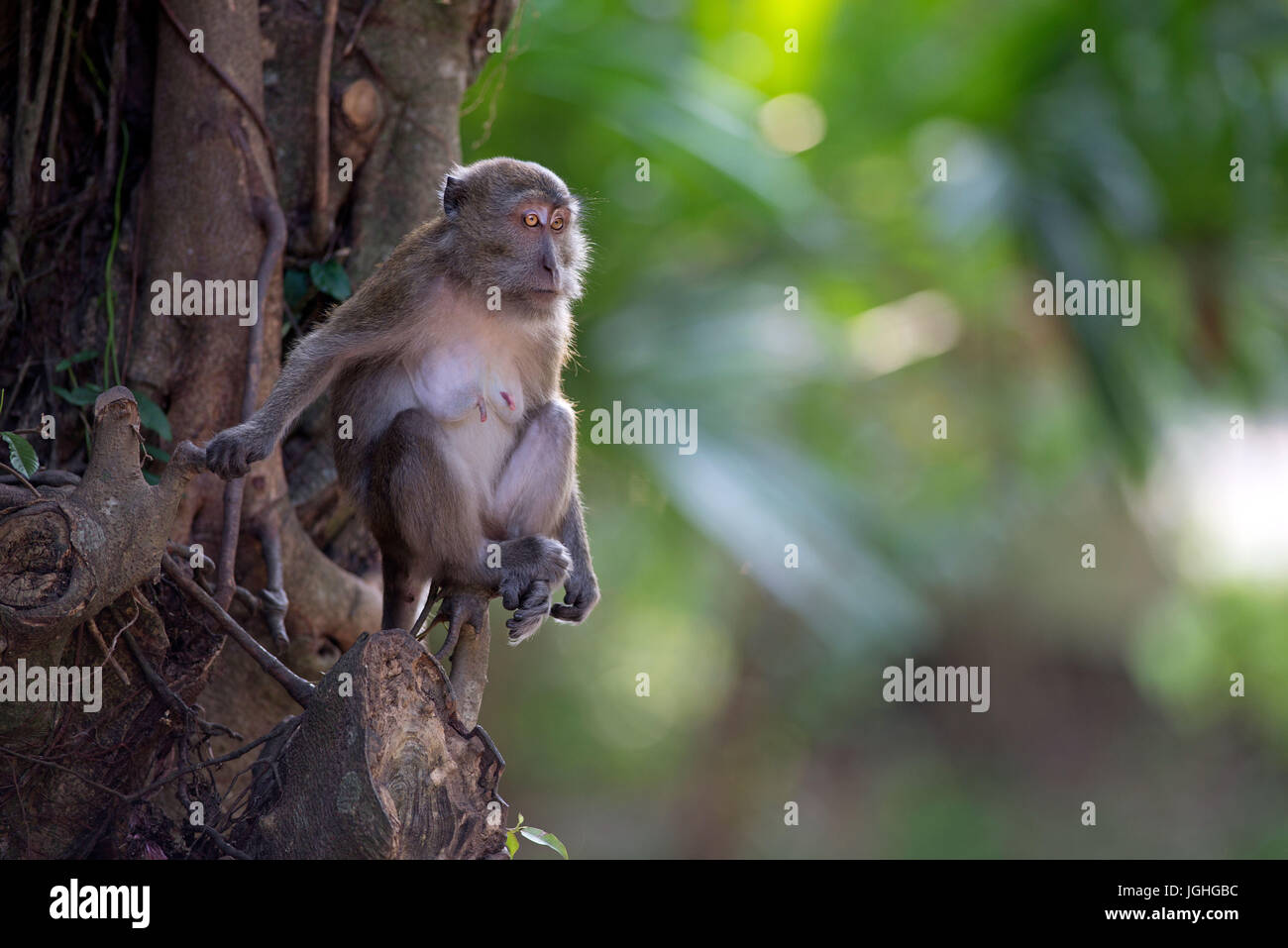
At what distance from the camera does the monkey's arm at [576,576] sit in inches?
149

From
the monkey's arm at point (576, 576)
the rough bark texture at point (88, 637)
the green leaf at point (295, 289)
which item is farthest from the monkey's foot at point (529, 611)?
the green leaf at point (295, 289)

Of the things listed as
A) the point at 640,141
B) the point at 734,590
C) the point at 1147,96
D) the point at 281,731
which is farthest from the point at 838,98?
the point at 281,731

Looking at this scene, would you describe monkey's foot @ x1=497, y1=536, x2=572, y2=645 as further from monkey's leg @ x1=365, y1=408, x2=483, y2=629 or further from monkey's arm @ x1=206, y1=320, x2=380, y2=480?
monkey's arm @ x1=206, y1=320, x2=380, y2=480

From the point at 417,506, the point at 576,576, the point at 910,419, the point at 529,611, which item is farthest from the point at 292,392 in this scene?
the point at 910,419

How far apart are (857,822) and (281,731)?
548 inches

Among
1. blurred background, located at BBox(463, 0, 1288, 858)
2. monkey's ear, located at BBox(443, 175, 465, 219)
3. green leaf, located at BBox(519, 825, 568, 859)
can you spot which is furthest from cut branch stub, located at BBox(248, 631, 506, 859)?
blurred background, located at BBox(463, 0, 1288, 858)

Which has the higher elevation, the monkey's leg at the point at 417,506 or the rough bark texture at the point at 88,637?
the monkey's leg at the point at 417,506

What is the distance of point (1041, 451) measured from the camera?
13328 millimetres

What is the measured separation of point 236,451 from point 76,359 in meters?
0.82

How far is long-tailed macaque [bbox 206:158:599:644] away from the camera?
361 centimetres

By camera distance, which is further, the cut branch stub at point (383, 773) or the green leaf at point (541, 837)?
the green leaf at point (541, 837)

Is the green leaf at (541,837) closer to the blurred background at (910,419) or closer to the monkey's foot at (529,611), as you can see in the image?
the monkey's foot at (529,611)

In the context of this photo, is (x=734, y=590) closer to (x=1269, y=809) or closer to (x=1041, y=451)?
(x=1041, y=451)

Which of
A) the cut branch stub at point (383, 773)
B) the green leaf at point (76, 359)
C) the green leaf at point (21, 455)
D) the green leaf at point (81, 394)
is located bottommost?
the cut branch stub at point (383, 773)
